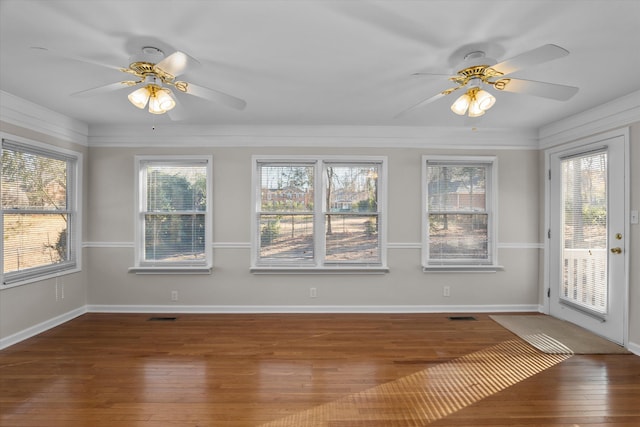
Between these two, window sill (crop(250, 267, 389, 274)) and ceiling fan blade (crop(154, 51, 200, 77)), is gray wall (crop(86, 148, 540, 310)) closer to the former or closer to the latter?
window sill (crop(250, 267, 389, 274))

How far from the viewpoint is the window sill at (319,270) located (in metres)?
4.36

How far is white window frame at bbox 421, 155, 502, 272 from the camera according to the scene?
14.5 feet

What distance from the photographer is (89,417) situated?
7.14ft

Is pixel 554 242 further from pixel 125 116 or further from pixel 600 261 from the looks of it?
pixel 125 116

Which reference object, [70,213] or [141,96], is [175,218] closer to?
[70,213]

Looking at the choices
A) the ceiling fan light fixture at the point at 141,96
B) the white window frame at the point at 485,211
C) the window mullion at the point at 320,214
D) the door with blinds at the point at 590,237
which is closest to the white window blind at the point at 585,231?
the door with blinds at the point at 590,237

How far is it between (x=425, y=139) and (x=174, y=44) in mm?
3236

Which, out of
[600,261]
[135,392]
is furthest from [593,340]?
[135,392]

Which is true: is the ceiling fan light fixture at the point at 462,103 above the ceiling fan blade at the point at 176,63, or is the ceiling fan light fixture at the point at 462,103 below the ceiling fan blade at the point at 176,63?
below

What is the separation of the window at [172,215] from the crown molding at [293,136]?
31cm

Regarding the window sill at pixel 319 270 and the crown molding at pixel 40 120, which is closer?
the crown molding at pixel 40 120

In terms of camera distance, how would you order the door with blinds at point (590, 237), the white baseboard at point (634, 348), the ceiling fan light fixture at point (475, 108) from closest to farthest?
the ceiling fan light fixture at point (475, 108) < the white baseboard at point (634, 348) < the door with blinds at point (590, 237)

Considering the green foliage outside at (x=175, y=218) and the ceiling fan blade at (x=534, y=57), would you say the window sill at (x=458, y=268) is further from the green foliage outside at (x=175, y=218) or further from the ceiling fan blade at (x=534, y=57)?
the green foliage outside at (x=175, y=218)

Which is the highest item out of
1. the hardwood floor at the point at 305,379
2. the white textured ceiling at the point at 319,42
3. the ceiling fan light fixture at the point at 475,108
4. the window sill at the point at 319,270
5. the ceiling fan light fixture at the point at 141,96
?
the white textured ceiling at the point at 319,42
